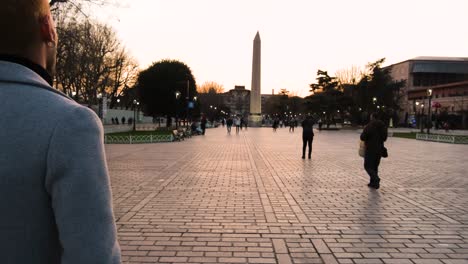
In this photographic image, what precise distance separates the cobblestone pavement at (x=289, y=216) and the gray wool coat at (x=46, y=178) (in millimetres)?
3523

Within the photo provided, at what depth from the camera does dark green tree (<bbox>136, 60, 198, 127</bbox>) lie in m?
53.0

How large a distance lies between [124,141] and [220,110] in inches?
3692

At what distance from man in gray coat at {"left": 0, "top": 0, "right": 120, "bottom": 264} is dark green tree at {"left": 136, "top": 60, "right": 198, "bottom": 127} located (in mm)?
51341

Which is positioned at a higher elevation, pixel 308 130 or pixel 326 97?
pixel 326 97

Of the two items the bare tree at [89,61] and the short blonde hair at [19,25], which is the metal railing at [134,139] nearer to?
A: the bare tree at [89,61]

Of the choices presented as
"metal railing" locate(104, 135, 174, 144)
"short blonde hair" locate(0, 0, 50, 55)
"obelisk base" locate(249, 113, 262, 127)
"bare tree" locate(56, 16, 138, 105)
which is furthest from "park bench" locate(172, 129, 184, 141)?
"obelisk base" locate(249, 113, 262, 127)

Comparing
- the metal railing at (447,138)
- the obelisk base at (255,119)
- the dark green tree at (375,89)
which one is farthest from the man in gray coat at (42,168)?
the obelisk base at (255,119)

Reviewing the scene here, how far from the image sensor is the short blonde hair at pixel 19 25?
4.25ft

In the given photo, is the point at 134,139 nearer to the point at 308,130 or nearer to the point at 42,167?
the point at 308,130

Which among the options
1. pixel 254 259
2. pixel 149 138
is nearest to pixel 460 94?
pixel 149 138

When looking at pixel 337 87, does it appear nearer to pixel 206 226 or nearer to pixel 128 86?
pixel 128 86

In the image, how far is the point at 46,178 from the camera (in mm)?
1247

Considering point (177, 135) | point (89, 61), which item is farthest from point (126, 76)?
point (177, 135)

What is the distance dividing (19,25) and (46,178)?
1.56 feet
